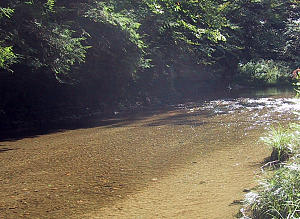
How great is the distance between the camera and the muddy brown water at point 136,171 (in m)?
4.20

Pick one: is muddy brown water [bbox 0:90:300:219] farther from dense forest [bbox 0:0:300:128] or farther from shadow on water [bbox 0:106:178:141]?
dense forest [bbox 0:0:300:128]

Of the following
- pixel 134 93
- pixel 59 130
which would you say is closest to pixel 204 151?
pixel 59 130

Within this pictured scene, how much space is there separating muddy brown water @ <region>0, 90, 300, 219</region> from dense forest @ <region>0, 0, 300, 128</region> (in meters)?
2.38

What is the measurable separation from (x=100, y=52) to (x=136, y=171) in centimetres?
798

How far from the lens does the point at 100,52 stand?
1291cm

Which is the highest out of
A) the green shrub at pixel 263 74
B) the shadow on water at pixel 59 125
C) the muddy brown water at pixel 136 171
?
the green shrub at pixel 263 74

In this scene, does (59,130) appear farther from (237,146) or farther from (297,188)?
(297,188)

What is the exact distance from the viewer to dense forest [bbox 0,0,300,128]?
9820mm

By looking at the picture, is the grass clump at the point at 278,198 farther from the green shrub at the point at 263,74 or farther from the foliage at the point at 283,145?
the green shrub at the point at 263,74

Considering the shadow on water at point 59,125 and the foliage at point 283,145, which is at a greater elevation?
the shadow on water at point 59,125

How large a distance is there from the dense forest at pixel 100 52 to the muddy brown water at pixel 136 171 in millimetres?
2382

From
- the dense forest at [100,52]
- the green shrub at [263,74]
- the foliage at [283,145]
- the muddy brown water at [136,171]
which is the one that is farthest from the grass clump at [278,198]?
the green shrub at [263,74]

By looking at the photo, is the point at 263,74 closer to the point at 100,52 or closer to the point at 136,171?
the point at 100,52

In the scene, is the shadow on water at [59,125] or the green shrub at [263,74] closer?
the shadow on water at [59,125]
